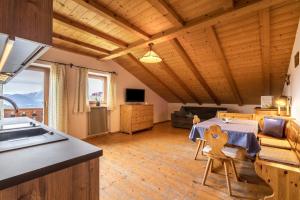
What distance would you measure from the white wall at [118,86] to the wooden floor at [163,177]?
120 centimetres

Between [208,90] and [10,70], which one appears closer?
[10,70]

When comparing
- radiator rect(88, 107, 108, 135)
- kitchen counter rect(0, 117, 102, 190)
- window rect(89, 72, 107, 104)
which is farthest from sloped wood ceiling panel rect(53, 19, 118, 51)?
kitchen counter rect(0, 117, 102, 190)

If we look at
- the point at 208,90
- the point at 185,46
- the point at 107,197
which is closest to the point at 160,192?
the point at 107,197

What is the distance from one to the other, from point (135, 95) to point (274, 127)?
4225mm

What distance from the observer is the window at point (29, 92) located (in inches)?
134

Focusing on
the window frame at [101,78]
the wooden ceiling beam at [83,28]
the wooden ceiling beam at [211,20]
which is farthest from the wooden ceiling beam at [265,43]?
the window frame at [101,78]

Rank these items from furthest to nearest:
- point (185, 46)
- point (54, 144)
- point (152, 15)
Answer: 1. point (185, 46)
2. point (152, 15)
3. point (54, 144)

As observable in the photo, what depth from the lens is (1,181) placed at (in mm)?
601

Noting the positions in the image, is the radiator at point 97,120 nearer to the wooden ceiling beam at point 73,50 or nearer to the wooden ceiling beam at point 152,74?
the wooden ceiling beam at point 73,50

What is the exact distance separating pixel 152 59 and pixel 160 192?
94.2 inches

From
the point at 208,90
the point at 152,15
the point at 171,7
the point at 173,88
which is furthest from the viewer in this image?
the point at 173,88

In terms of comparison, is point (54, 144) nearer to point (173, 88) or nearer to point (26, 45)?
point (26, 45)

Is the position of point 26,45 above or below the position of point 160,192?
above

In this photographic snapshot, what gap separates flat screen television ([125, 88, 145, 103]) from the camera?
579 centimetres
